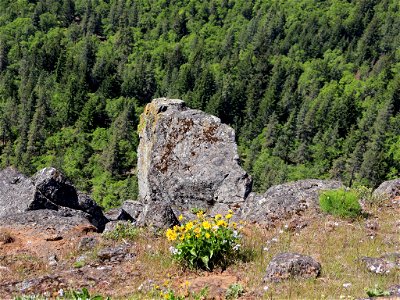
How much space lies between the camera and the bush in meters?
14.0

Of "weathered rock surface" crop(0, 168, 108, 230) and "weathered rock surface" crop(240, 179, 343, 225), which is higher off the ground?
"weathered rock surface" crop(240, 179, 343, 225)

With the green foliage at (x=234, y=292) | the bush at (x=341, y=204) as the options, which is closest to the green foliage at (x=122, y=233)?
the green foliage at (x=234, y=292)

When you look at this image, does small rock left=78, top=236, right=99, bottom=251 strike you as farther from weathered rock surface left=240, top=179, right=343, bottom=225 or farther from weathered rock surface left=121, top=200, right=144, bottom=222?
weathered rock surface left=121, top=200, right=144, bottom=222

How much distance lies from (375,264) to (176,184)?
605 inches

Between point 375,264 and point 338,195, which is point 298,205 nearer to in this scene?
point 338,195

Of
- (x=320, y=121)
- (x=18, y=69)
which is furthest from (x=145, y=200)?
(x=18, y=69)

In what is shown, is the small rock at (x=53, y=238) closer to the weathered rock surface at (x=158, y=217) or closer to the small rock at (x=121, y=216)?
the weathered rock surface at (x=158, y=217)

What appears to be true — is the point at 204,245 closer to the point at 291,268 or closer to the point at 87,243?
the point at 291,268

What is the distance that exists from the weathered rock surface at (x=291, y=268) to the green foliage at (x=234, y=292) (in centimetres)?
63

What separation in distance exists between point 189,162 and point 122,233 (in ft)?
40.7

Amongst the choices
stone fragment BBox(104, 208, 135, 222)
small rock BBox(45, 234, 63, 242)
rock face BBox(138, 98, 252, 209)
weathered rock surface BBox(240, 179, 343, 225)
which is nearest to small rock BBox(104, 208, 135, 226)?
stone fragment BBox(104, 208, 135, 222)

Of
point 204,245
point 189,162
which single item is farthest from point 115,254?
point 189,162

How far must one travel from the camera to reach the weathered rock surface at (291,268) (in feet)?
32.1

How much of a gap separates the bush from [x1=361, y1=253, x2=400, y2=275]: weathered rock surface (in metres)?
3.16
